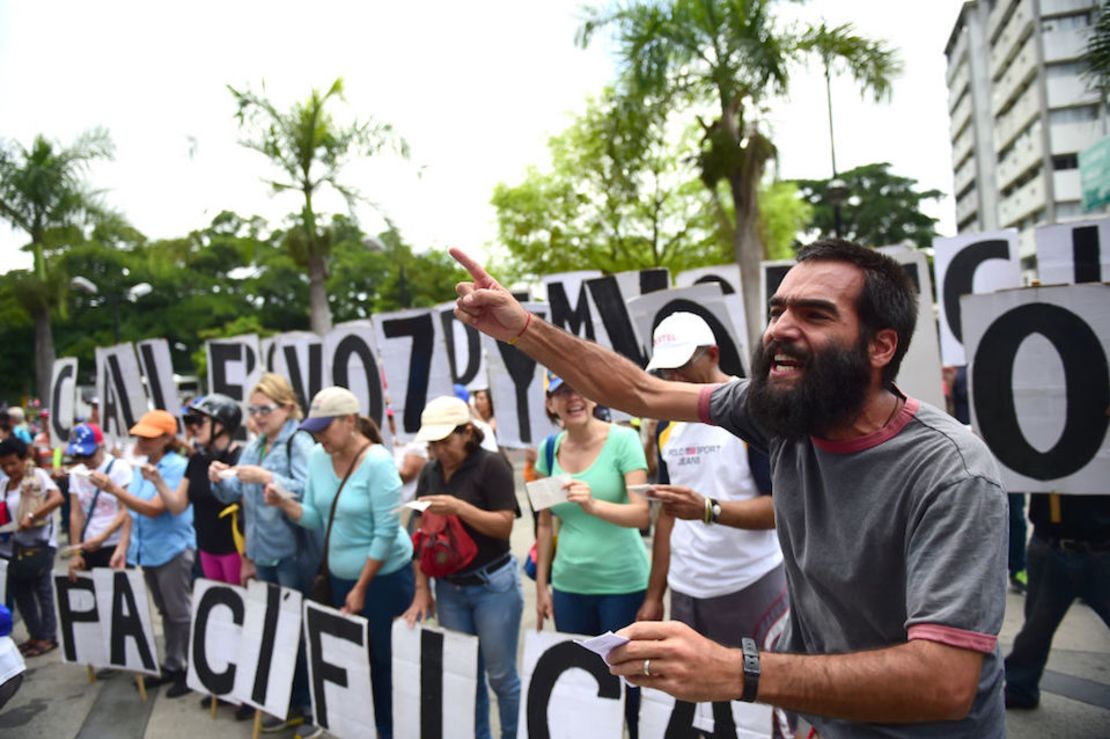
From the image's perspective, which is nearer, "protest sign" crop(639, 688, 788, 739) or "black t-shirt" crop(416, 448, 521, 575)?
"protest sign" crop(639, 688, 788, 739)

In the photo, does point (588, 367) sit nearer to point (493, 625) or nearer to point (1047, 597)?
point (493, 625)

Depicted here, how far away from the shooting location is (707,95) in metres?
12.6

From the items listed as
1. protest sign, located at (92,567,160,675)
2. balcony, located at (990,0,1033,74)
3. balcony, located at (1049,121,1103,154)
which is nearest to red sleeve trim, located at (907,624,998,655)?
protest sign, located at (92,567,160,675)

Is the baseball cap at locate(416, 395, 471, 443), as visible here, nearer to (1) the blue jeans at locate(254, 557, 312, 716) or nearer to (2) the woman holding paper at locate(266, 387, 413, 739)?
(2) the woman holding paper at locate(266, 387, 413, 739)

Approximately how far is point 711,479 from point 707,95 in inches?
425

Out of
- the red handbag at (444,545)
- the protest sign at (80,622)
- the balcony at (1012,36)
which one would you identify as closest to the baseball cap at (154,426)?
Result: the protest sign at (80,622)

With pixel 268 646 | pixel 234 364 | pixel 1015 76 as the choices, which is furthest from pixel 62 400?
pixel 1015 76

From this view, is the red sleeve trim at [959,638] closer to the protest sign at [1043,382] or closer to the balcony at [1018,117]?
the protest sign at [1043,382]

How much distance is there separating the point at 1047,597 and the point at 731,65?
10.1 meters

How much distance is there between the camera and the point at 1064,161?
40.2 metres

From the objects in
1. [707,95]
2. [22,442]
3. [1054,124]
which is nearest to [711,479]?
[22,442]

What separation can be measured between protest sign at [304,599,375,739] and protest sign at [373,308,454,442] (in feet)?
7.17

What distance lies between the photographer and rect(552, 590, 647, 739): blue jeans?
3.62m

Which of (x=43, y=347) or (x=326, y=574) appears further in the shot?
(x=43, y=347)
